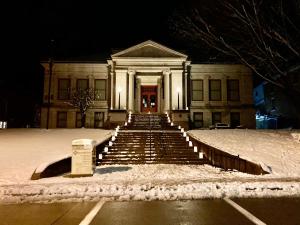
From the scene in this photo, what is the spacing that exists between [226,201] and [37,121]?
4617 centimetres

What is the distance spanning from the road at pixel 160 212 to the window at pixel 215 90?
27.7 meters

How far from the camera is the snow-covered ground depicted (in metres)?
8.42

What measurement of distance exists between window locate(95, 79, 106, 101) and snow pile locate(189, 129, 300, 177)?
685 inches

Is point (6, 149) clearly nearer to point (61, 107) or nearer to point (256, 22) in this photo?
point (256, 22)

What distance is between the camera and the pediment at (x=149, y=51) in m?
32.4

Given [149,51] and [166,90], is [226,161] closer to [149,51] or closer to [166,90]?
[166,90]

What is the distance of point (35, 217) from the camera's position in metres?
6.38

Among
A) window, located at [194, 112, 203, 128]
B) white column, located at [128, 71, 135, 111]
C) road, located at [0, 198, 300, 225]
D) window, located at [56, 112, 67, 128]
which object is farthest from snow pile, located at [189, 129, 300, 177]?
window, located at [56, 112, 67, 128]

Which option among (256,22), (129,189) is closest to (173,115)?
(256,22)

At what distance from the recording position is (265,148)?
16203 mm

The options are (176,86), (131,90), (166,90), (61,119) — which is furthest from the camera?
(61,119)

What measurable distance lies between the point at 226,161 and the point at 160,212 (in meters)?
8.59

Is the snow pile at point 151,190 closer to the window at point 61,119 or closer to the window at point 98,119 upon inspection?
the window at point 98,119

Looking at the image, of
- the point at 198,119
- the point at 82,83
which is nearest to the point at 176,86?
the point at 198,119
